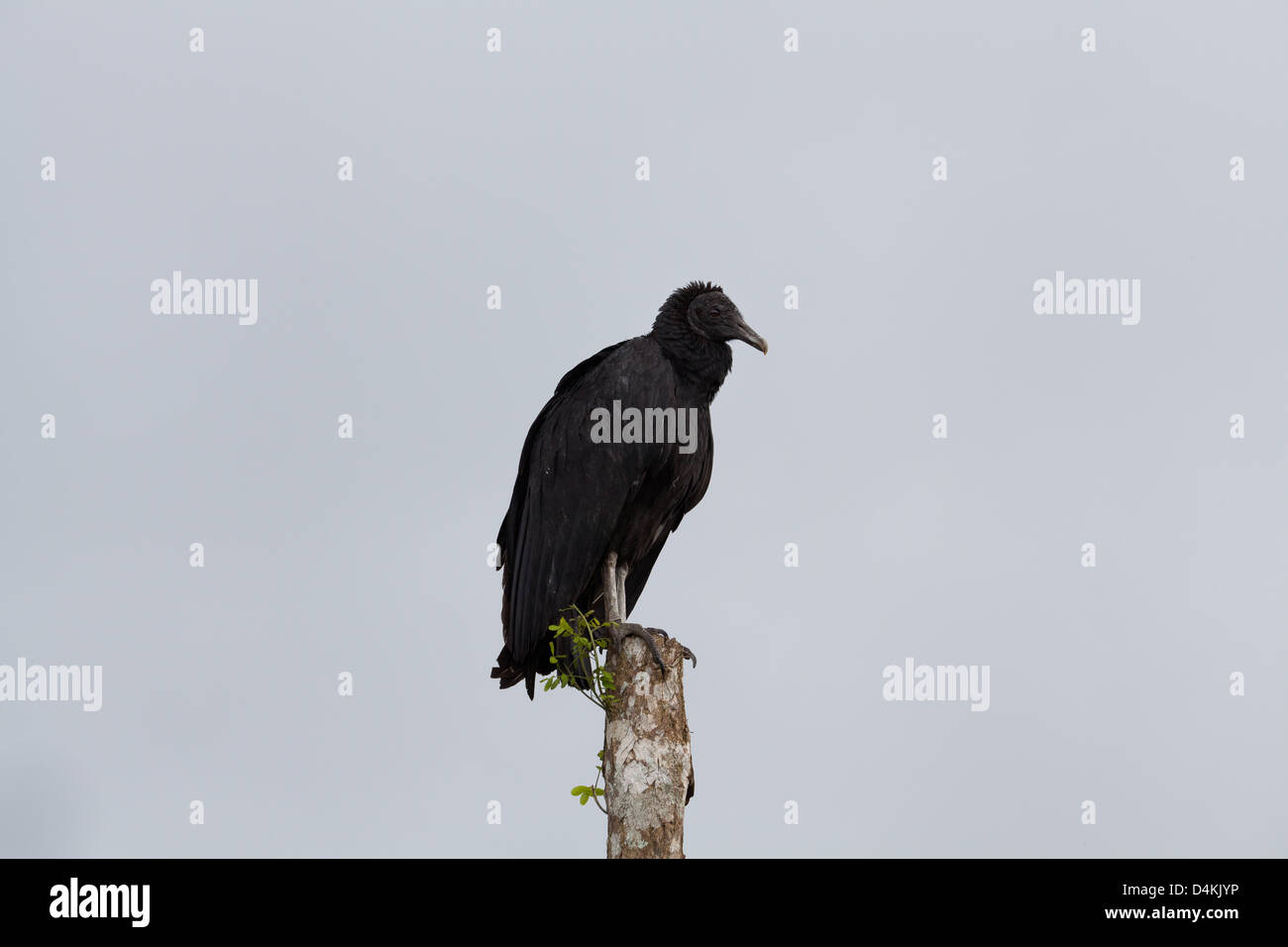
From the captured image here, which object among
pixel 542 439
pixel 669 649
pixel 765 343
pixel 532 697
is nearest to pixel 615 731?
pixel 669 649

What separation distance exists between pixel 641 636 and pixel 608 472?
1309mm

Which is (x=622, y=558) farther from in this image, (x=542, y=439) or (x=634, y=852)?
(x=634, y=852)

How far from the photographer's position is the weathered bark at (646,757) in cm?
673

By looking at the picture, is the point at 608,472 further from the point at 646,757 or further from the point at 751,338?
the point at 646,757

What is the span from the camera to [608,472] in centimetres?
819

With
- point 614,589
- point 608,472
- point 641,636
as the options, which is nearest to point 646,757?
point 641,636

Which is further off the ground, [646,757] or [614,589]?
[614,589]
